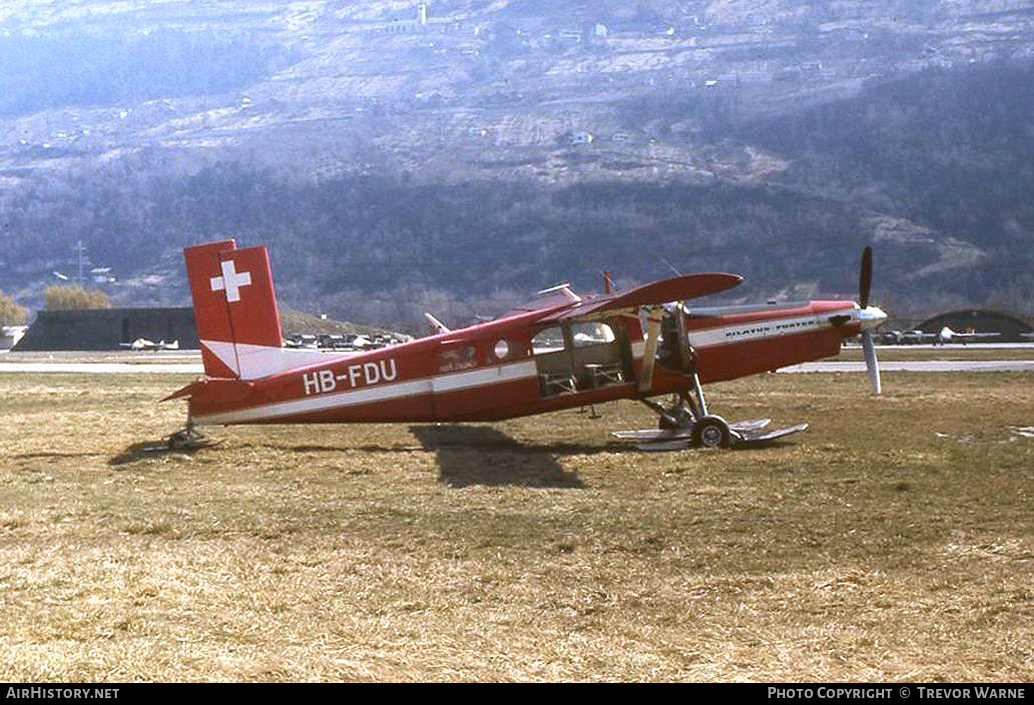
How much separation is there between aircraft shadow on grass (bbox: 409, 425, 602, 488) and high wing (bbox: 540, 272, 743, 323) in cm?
194

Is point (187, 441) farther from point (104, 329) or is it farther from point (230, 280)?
point (104, 329)

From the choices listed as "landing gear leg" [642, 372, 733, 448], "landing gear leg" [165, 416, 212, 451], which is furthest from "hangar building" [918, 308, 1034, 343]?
"landing gear leg" [165, 416, 212, 451]

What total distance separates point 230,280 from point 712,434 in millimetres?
7149

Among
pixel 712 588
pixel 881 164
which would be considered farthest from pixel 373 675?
pixel 881 164

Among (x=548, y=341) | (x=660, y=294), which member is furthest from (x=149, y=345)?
(x=660, y=294)

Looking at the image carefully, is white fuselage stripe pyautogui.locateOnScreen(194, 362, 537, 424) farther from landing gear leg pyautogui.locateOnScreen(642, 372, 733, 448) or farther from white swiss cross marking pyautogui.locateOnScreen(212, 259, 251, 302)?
landing gear leg pyautogui.locateOnScreen(642, 372, 733, 448)

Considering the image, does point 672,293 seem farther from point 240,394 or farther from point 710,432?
point 240,394

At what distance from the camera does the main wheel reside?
59.9 feet

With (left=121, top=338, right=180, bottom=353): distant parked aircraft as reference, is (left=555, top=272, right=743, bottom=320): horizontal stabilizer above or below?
above

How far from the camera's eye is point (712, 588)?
33.2ft

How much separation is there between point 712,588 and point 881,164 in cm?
18701

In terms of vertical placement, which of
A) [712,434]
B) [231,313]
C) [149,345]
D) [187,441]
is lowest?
[149,345]

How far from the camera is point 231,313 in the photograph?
62.3 ft

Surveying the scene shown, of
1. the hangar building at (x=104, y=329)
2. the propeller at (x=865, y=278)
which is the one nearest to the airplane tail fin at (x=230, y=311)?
the propeller at (x=865, y=278)
